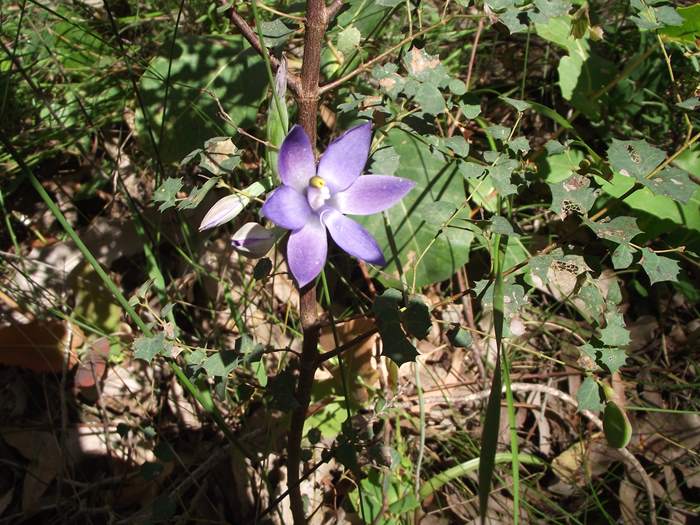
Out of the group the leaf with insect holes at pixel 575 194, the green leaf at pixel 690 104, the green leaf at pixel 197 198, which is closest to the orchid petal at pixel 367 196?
the green leaf at pixel 197 198

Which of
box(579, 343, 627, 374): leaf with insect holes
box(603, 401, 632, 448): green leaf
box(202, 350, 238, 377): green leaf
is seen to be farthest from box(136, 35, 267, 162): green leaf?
box(603, 401, 632, 448): green leaf

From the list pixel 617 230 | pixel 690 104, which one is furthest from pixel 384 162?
pixel 690 104

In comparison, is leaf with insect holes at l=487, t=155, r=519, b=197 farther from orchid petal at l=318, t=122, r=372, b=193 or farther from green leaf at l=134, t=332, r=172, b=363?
green leaf at l=134, t=332, r=172, b=363

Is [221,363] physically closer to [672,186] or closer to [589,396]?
[589,396]

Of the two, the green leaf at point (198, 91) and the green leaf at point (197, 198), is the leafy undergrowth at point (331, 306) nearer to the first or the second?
the green leaf at point (198, 91)

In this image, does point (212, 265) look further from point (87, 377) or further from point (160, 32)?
point (160, 32)
